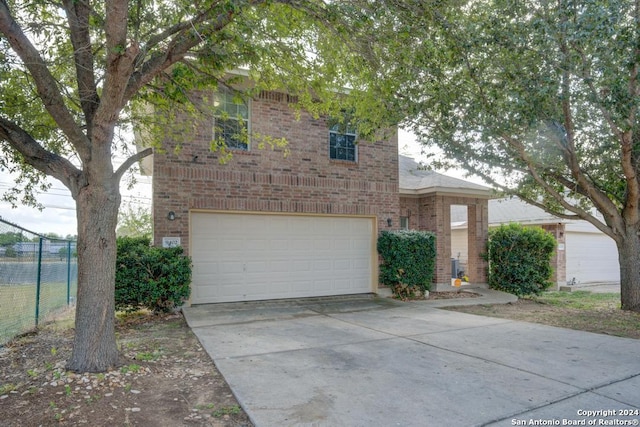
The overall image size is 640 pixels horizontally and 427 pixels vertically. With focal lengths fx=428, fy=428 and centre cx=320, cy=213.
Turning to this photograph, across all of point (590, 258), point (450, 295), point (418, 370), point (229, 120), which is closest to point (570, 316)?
point (450, 295)

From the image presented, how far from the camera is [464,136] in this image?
923 cm

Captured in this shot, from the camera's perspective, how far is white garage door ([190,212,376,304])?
9.57 meters

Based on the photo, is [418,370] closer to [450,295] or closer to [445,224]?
[450,295]

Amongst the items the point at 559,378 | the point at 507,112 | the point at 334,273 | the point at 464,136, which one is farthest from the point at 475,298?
the point at 559,378

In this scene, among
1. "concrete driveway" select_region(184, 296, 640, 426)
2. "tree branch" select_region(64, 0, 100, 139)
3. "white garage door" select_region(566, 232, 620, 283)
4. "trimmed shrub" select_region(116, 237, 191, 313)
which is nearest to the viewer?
"concrete driveway" select_region(184, 296, 640, 426)

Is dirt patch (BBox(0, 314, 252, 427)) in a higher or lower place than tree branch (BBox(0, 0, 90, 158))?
lower

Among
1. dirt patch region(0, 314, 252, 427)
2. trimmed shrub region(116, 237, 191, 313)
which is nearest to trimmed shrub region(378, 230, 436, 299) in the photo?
trimmed shrub region(116, 237, 191, 313)

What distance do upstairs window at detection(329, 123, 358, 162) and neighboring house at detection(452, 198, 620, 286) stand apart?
817 centimetres

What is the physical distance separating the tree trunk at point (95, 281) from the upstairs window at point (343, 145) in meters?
6.87

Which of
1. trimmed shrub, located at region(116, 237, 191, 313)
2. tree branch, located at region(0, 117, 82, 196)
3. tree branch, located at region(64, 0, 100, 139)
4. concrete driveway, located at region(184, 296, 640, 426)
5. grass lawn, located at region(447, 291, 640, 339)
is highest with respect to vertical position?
tree branch, located at region(64, 0, 100, 139)

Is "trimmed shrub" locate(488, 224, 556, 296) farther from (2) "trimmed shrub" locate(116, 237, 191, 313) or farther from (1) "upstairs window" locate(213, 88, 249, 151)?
(2) "trimmed shrub" locate(116, 237, 191, 313)

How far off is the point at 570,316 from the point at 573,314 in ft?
1.16

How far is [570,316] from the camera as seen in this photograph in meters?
9.07

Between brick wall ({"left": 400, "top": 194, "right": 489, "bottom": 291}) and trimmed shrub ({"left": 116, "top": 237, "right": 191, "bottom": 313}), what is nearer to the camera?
trimmed shrub ({"left": 116, "top": 237, "right": 191, "bottom": 313})
